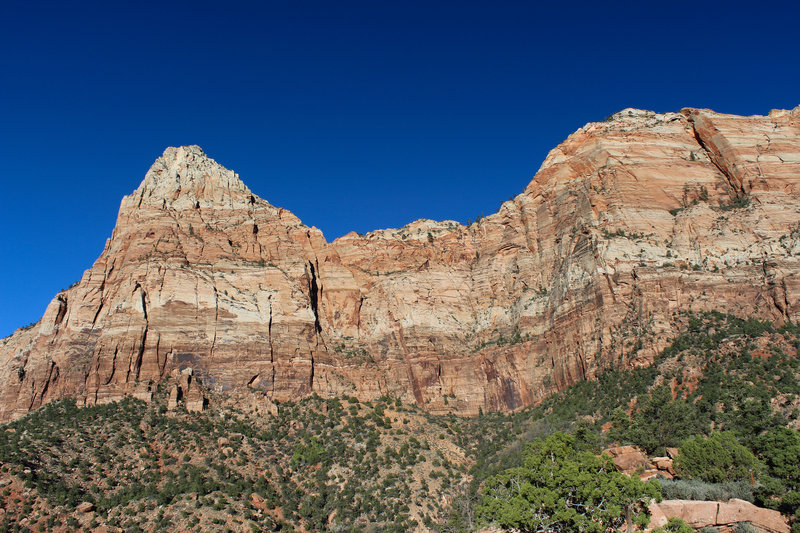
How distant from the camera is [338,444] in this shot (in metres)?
68.6

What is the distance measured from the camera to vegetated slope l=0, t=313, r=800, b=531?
5319 cm

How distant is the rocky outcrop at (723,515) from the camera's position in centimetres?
3409

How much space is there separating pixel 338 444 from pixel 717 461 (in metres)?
37.9

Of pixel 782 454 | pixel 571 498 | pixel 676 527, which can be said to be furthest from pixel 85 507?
pixel 782 454

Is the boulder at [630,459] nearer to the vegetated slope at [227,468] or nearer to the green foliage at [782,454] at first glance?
the green foliage at [782,454]

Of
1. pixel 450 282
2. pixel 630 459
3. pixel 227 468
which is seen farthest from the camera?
pixel 450 282

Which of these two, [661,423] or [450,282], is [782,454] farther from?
[450,282]

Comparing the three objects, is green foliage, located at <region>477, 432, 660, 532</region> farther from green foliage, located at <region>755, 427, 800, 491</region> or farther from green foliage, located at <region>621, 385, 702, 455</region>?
green foliage, located at <region>621, 385, 702, 455</region>

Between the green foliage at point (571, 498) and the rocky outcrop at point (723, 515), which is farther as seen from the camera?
the green foliage at point (571, 498)

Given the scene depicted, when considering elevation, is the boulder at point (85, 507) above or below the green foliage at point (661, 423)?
below

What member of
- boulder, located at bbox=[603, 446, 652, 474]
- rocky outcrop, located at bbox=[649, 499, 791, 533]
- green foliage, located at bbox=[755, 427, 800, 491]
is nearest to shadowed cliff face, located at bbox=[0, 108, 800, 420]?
boulder, located at bbox=[603, 446, 652, 474]

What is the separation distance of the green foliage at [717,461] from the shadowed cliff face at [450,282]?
2144 cm

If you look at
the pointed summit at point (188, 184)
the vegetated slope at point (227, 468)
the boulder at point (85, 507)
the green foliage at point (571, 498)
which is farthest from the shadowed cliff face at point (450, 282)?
the green foliage at point (571, 498)

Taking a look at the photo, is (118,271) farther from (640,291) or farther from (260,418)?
(640,291)
